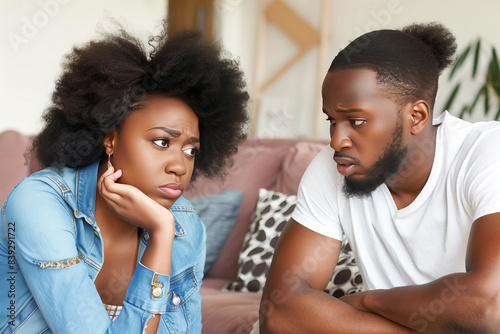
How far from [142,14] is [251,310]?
2.77 meters

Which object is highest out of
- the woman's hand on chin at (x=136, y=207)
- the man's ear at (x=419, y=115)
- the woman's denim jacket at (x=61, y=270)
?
the man's ear at (x=419, y=115)

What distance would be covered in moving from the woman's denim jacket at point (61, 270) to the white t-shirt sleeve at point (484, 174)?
0.73 m

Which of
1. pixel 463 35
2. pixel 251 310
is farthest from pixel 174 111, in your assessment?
pixel 463 35

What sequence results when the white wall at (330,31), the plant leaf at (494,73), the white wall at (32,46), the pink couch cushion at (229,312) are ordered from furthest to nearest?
the white wall at (330,31)
the white wall at (32,46)
the plant leaf at (494,73)
the pink couch cushion at (229,312)

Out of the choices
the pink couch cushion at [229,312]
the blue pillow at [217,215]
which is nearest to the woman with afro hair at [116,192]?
the pink couch cushion at [229,312]

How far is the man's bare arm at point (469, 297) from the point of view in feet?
3.82

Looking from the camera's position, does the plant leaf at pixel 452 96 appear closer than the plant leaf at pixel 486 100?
No

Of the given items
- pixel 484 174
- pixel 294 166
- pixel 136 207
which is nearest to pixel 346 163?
pixel 484 174

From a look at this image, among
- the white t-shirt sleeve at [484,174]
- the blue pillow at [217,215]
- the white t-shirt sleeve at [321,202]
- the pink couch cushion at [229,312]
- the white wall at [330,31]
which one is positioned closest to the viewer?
the white t-shirt sleeve at [484,174]

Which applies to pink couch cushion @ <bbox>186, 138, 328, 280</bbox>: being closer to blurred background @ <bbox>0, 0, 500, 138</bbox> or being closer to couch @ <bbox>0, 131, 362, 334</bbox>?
couch @ <bbox>0, 131, 362, 334</bbox>

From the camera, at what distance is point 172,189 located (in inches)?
50.7

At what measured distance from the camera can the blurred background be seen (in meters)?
3.28

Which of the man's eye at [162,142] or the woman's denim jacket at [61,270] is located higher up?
the man's eye at [162,142]

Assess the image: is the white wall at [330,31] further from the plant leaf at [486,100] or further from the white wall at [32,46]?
the white wall at [32,46]
